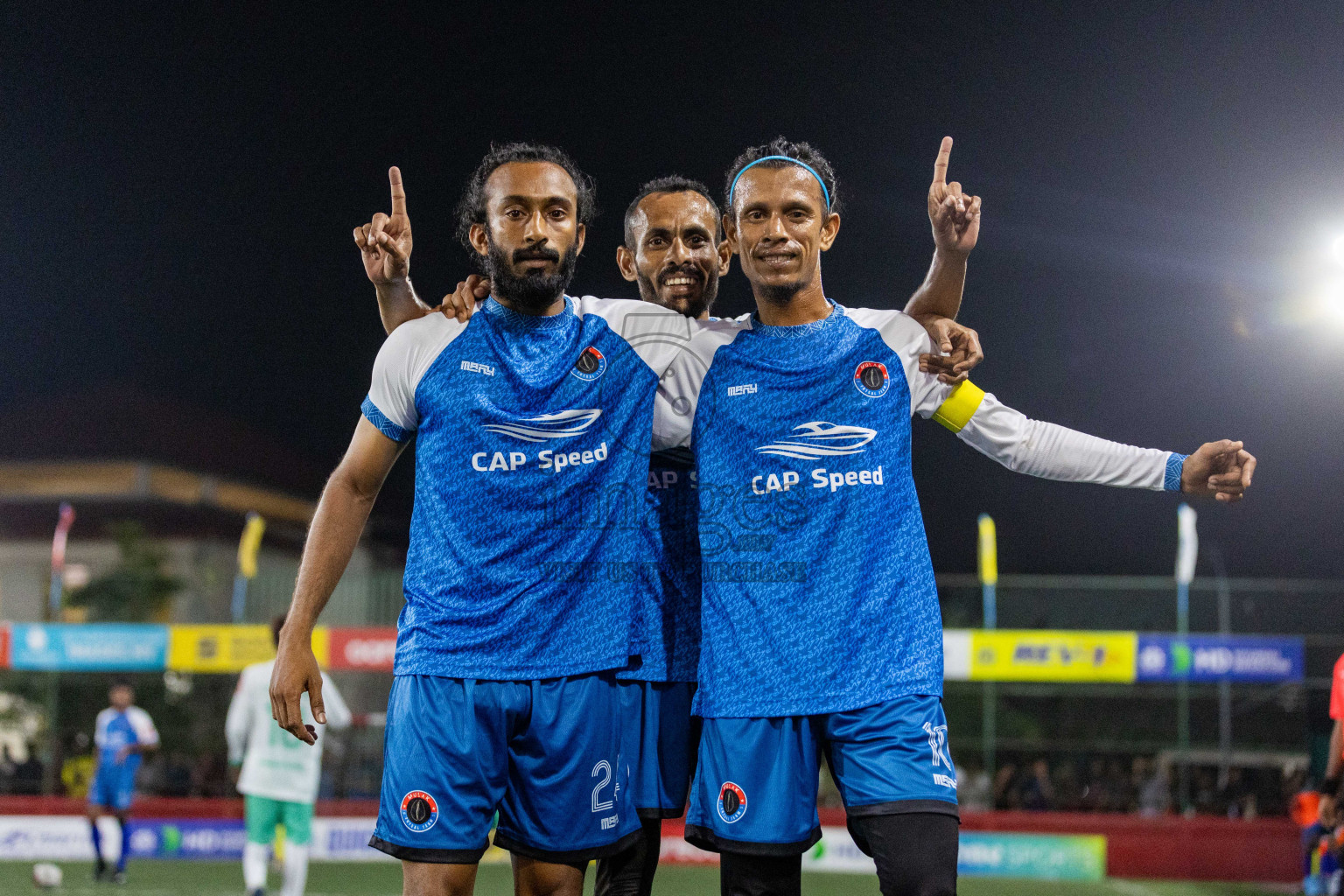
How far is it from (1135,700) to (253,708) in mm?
10606

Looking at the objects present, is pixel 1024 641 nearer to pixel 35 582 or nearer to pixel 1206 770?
pixel 1206 770

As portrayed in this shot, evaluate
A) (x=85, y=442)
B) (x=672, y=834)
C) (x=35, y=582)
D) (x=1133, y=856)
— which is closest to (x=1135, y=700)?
(x=1133, y=856)

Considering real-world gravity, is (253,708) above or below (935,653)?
below

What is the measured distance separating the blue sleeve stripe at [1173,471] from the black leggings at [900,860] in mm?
1227

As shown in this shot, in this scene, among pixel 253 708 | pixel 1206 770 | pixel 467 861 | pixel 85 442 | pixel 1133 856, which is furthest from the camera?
pixel 85 442

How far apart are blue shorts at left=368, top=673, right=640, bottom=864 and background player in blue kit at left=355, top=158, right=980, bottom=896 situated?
0.13 meters

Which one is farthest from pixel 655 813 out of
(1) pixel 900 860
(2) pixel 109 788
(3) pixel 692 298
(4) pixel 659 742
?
(2) pixel 109 788

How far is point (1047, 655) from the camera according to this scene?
1455cm

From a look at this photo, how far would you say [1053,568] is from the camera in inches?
1173

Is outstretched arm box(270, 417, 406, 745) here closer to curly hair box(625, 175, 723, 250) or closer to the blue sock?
curly hair box(625, 175, 723, 250)

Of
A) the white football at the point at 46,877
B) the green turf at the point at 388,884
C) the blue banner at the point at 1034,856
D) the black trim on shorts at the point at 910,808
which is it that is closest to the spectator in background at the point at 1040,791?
the blue banner at the point at 1034,856

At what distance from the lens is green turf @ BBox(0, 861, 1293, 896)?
10.7m

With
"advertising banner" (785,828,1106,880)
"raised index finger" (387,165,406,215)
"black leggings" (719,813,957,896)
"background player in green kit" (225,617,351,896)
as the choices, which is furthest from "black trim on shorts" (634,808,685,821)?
"advertising banner" (785,828,1106,880)

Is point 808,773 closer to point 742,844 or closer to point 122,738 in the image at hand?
point 742,844
